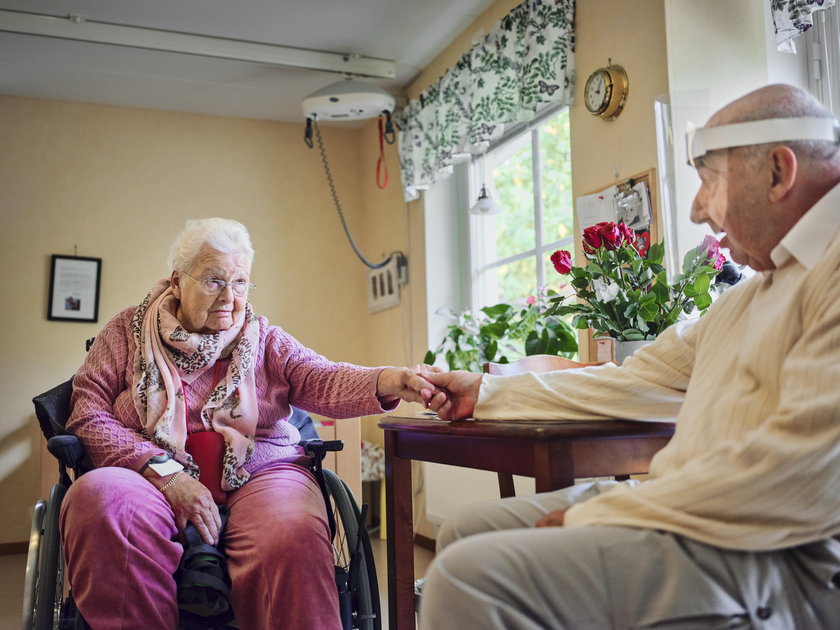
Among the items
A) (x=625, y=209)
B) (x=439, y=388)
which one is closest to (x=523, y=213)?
(x=625, y=209)

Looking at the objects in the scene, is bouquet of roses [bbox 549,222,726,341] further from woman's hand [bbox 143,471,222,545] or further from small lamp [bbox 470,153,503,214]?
small lamp [bbox 470,153,503,214]

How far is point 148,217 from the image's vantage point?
4691mm

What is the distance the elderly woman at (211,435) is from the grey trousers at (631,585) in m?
0.80

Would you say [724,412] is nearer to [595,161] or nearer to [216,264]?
[216,264]

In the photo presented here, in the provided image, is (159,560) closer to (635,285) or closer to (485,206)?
(635,285)

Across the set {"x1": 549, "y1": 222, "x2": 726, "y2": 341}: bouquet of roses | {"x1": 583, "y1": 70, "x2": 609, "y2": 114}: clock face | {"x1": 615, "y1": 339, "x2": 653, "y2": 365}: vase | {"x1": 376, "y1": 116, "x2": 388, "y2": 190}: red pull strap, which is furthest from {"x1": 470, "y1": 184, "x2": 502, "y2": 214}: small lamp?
{"x1": 615, "y1": 339, "x2": 653, "y2": 365}: vase

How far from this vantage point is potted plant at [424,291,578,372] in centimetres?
285

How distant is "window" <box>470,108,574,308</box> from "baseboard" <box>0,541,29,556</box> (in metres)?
2.76

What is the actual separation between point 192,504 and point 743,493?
1.22 meters

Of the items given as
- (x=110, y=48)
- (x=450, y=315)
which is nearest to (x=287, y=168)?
(x=110, y=48)

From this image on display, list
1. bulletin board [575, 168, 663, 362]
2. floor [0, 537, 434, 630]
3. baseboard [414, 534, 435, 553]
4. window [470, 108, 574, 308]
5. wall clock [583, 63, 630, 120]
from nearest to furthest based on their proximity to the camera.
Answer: bulletin board [575, 168, 663, 362] → wall clock [583, 63, 630, 120] → floor [0, 537, 434, 630] → window [470, 108, 574, 308] → baseboard [414, 534, 435, 553]

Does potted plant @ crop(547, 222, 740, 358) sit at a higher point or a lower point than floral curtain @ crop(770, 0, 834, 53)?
lower

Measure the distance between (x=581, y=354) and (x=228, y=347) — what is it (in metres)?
1.37

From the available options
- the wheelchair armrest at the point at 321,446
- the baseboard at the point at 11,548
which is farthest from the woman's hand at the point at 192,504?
the baseboard at the point at 11,548
